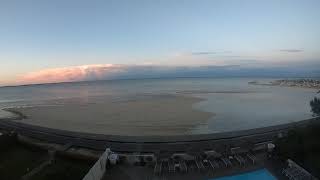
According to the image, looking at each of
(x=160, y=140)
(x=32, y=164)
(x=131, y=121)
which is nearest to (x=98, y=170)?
(x=32, y=164)

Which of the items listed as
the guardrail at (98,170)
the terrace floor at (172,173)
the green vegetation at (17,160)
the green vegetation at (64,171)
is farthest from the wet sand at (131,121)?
the guardrail at (98,170)

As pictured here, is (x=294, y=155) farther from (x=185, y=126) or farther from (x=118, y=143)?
(x=185, y=126)

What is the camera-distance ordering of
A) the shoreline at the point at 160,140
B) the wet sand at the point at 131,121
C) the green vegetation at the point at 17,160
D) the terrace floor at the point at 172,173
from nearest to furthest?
the terrace floor at the point at 172,173 < the green vegetation at the point at 17,160 < the shoreline at the point at 160,140 < the wet sand at the point at 131,121

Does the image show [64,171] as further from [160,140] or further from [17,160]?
[160,140]

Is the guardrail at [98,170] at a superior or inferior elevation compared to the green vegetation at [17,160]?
superior

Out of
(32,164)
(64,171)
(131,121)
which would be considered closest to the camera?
(64,171)

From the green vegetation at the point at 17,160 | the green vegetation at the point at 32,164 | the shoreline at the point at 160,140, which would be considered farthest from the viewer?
the shoreline at the point at 160,140

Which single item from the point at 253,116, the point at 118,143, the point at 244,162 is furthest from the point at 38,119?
the point at 244,162

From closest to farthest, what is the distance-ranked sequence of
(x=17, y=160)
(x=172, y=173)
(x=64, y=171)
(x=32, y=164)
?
(x=64, y=171), (x=172, y=173), (x=32, y=164), (x=17, y=160)

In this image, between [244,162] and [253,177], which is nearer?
[253,177]

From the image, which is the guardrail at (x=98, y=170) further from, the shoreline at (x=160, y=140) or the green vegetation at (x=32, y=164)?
the shoreline at (x=160, y=140)

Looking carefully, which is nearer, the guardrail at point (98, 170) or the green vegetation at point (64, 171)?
the guardrail at point (98, 170)
